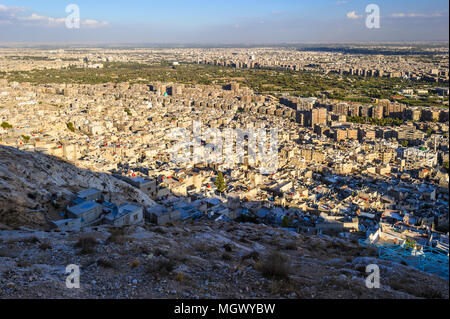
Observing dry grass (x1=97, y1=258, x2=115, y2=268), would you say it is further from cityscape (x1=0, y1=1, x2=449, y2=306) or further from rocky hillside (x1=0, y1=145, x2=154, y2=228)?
rocky hillside (x1=0, y1=145, x2=154, y2=228)

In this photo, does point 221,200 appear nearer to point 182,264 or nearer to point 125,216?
point 125,216

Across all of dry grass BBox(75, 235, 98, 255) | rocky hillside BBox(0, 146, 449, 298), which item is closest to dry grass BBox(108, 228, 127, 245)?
rocky hillside BBox(0, 146, 449, 298)

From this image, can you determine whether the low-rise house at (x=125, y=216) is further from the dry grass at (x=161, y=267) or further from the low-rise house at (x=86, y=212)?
the dry grass at (x=161, y=267)

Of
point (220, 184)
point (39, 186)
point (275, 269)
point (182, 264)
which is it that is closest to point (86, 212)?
point (39, 186)

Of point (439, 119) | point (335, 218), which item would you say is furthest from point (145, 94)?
point (335, 218)

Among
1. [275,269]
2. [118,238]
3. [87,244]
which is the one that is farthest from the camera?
[118,238]
